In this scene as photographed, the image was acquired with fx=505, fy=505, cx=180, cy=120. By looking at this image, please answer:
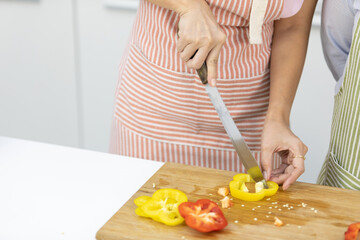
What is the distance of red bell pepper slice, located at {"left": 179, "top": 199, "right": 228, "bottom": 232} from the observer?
2.36 feet

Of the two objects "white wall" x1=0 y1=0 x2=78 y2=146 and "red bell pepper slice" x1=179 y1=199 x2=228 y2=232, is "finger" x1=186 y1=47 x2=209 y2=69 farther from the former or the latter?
"white wall" x1=0 y1=0 x2=78 y2=146

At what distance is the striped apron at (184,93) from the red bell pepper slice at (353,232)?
42 cm

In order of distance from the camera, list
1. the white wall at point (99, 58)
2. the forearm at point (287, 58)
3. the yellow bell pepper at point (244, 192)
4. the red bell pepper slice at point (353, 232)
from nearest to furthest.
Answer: the red bell pepper slice at point (353, 232)
the yellow bell pepper at point (244, 192)
the forearm at point (287, 58)
the white wall at point (99, 58)

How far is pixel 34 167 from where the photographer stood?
97cm

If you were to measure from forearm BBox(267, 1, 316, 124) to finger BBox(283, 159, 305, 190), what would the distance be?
14 centimetres

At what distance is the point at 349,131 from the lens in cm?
94

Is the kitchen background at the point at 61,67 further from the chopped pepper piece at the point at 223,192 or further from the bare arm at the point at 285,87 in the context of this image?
the chopped pepper piece at the point at 223,192

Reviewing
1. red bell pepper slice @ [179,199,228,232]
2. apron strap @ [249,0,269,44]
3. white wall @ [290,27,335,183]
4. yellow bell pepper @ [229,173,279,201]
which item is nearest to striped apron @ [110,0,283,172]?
apron strap @ [249,0,269,44]

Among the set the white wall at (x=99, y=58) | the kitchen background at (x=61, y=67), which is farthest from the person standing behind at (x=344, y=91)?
the white wall at (x=99, y=58)

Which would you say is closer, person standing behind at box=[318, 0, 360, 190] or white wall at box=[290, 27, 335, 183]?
person standing behind at box=[318, 0, 360, 190]

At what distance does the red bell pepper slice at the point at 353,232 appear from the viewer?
71 cm

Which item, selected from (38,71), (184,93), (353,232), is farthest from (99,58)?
(353,232)

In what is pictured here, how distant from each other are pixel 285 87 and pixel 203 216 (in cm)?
43

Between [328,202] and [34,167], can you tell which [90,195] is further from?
[328,202]
